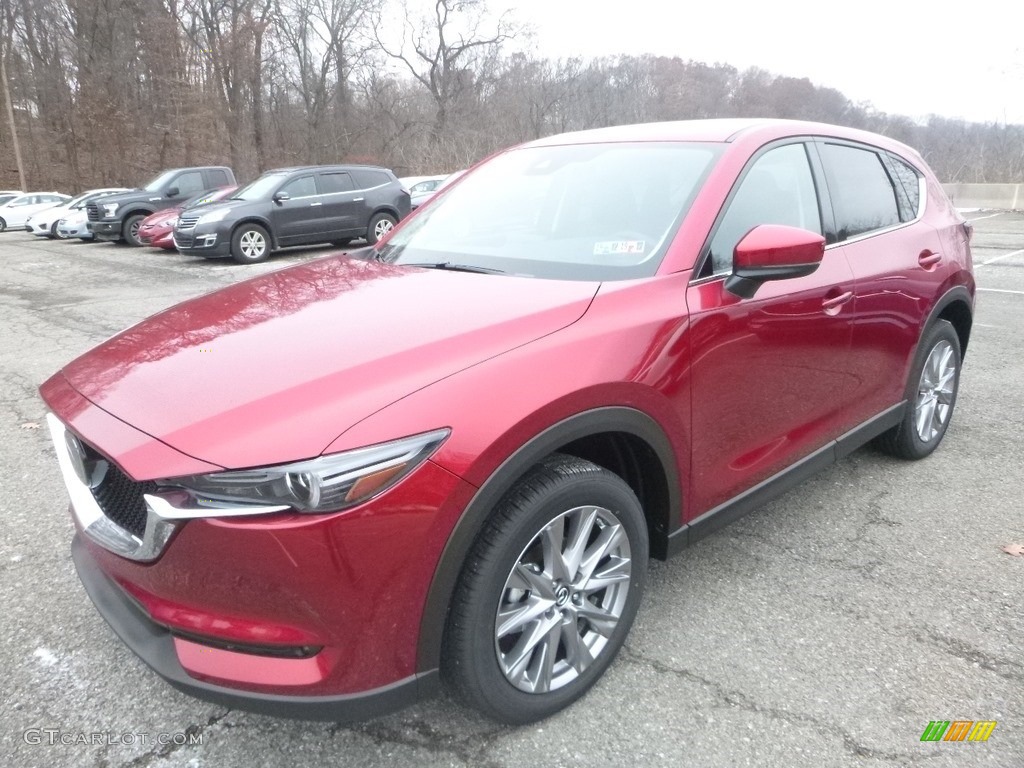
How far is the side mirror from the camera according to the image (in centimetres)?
239

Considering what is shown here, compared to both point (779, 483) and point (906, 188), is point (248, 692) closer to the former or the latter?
point (779, 483)

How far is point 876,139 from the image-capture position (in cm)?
378

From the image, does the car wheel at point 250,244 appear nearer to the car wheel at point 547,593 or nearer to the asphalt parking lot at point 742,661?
the asphalt parking lot at point 742,661

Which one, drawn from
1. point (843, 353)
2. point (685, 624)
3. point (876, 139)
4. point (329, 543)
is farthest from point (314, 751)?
point (876, 139)

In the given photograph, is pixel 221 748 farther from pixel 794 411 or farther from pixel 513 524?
pixel 794 411

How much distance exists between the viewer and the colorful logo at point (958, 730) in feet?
7.00

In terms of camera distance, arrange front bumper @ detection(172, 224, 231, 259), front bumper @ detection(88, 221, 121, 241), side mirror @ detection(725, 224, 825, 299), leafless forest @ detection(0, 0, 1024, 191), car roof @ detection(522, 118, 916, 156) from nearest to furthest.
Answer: side mirror @ detection(725, 224, 825, 299), car roof @ detection(522, 118, 916, 156), front bumper @ detection(172, 224, 231, 259), front bumper @ detection(88, 221, 121, 241), leafless forest @ detection(0, 0, 1024, 191)

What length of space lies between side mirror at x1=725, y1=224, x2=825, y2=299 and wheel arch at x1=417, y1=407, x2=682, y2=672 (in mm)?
609

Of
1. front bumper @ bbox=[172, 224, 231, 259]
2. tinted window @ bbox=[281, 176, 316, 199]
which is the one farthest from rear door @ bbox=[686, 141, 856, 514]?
tinted window @ bbox=[281, 176, 316, 199]

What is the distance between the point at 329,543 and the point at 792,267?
1.69 meters

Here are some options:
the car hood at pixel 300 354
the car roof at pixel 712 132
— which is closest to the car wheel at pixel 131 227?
the car roof at pixel 712 132

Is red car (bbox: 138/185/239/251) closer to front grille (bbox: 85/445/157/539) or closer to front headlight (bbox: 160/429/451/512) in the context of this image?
front grille (bbox: 85/445/157/539)

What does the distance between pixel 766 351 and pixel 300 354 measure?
1.58m

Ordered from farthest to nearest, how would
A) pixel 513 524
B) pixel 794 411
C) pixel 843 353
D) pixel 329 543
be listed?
pixel 843 353 → pixel 794 411 → pixel 513 524 → pixel 329 543
